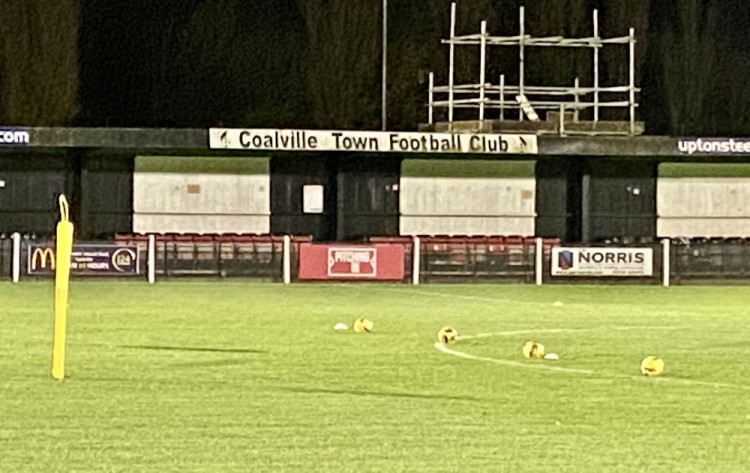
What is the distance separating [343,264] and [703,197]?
13.2 m

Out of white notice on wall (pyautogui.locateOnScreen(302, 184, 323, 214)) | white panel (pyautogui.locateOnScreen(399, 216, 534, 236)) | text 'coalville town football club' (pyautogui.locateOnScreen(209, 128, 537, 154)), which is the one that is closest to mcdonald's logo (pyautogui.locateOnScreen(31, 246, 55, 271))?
text 'coalville town football club' (pyautogui.locateOnScreen(209, 128, 537, 154))

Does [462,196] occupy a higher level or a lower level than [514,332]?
higher

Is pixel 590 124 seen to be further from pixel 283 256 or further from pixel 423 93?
pixel 423 93

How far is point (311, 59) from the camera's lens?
242 feet

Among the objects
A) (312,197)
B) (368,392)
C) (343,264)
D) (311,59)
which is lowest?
(368,392)

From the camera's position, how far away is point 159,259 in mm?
41656

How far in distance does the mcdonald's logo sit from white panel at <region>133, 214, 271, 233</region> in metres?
8.49

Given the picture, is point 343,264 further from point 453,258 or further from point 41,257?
point 41,257

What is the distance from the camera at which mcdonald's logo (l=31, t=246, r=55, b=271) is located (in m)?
40.9

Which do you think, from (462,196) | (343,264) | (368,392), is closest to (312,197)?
(462,196)

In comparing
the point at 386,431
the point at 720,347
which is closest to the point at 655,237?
the point at 720,347

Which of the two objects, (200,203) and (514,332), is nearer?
(514,332)

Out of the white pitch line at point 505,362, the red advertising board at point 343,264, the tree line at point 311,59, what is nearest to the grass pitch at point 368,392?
the white pitch line at point 505,362

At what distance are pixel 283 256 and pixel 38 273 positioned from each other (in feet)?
16.9
